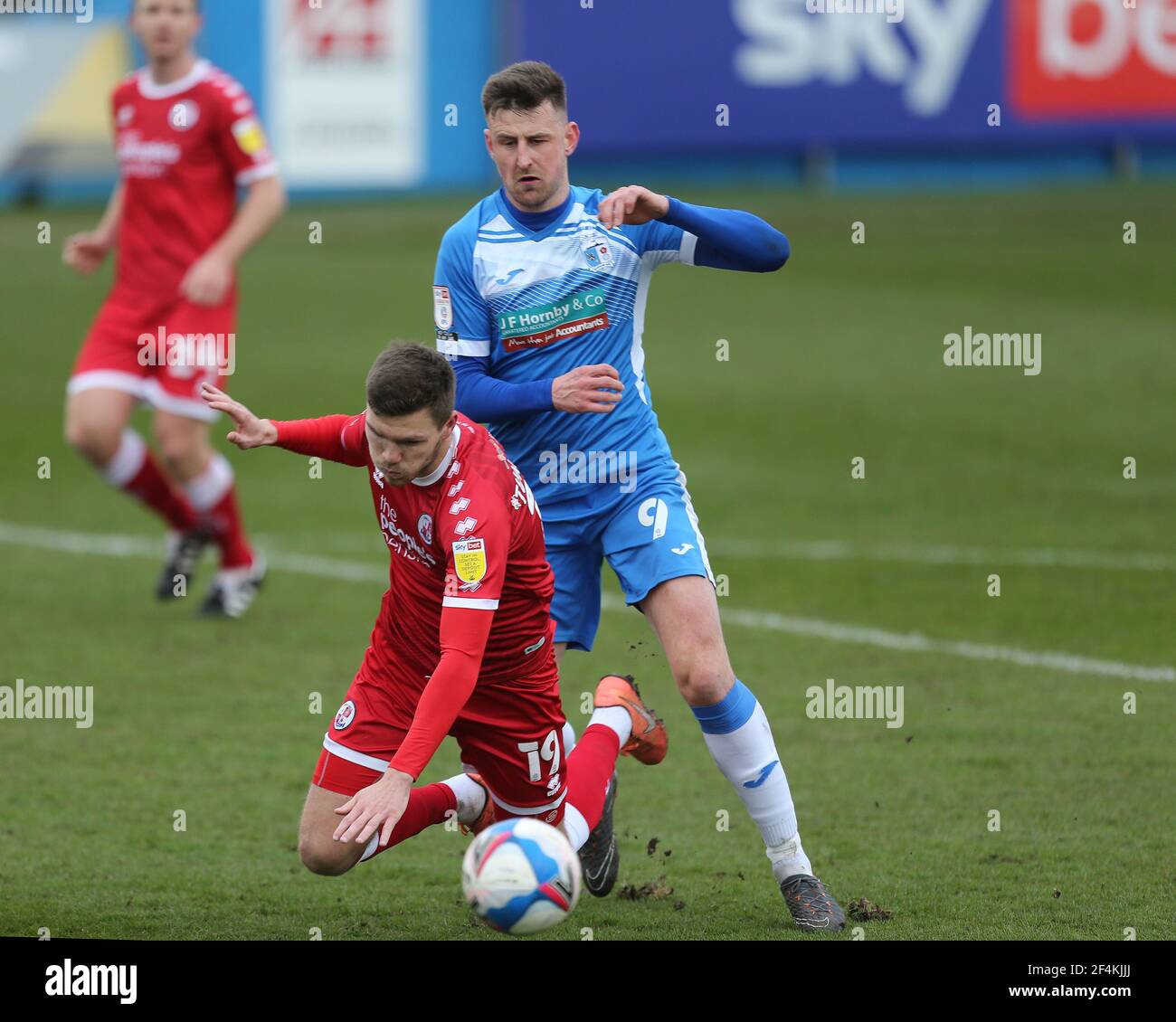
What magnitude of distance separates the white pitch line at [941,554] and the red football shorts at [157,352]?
3.32 meters

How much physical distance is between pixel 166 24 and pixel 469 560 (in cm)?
506

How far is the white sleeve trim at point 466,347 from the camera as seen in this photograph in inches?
221

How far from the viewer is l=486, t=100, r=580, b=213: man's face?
5402 millimetres

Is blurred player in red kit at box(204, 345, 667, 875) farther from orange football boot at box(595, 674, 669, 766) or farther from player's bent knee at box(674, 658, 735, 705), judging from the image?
player's bent knee at box(674, 658, 735, 705)

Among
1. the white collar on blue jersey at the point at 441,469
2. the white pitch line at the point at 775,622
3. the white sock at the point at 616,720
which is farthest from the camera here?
the white pitch line at the point at 775,622

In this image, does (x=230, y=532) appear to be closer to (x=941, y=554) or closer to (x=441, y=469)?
(x=941, y=554)

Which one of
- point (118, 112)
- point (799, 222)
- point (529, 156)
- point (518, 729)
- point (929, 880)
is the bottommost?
point (929, 880)

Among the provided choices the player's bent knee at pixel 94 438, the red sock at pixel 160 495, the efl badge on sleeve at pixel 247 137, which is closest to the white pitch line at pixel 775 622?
the red sock at pixel 160 495

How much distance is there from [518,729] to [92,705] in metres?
3.07

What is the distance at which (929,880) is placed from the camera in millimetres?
5535

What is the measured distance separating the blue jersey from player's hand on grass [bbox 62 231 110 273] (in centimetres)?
402

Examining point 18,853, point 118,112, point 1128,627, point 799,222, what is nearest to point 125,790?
point 18,853

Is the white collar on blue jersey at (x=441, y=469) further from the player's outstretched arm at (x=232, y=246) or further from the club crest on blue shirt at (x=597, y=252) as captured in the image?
the player's outstretched arm at (x=232, y=246)

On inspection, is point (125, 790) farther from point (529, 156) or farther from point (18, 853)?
point (529, 156)
